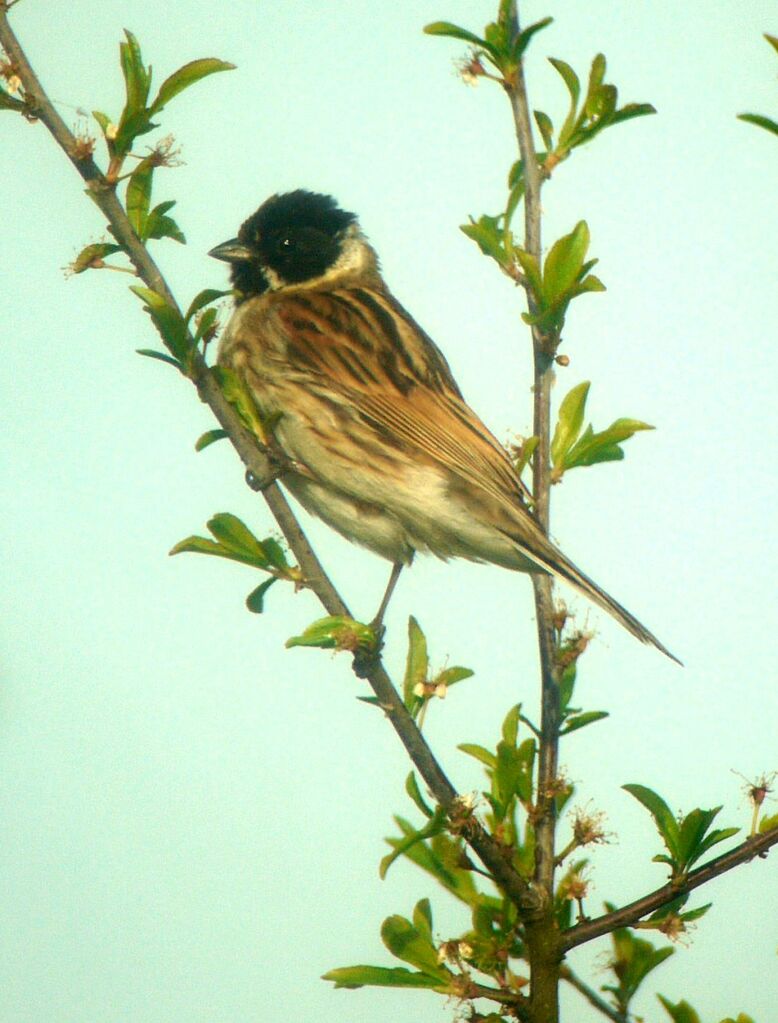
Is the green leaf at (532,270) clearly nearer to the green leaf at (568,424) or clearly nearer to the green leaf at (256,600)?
the green leaf at (568,424)

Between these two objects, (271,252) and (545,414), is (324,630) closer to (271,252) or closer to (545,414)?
(545,414)

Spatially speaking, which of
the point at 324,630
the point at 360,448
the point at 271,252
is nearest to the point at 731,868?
the point at 324,630

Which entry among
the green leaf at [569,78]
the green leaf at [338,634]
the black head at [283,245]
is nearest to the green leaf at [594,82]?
the green leaf at [569,78]

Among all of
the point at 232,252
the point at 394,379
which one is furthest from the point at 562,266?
the point at 232,252

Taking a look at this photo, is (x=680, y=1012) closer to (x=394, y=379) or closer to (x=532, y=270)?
(x=532, y=270)

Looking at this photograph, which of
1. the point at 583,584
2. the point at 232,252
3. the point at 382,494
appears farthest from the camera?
the point at 232,252

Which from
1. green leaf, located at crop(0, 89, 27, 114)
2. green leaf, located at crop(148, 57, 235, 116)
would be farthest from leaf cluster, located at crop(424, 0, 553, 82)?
green leaf, located at crop(0, 89, 27, 114)
